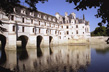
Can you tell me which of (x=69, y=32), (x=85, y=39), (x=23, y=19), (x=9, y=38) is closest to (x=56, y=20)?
(x=69, y=32)

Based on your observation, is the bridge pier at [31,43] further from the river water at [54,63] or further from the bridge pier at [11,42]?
the river water at [54,63]

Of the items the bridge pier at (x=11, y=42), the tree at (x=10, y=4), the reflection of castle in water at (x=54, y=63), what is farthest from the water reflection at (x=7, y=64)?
the bridge pier at (x=11, y=42)

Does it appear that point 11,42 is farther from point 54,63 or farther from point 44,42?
point 54,63

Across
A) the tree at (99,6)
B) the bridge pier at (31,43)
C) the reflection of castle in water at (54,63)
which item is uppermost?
the tree at (99,6)

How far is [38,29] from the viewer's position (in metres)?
37.5

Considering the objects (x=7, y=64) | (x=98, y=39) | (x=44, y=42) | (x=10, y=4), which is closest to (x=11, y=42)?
(x=44, y=42)

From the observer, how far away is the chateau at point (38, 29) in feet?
90.1

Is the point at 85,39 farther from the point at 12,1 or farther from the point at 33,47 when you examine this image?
the point at 12,1

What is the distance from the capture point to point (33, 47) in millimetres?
33438

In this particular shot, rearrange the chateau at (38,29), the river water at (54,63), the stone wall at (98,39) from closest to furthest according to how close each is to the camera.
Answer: the river water at (54,63)
the chateau at (38,29)
the stone wall at (98,39)

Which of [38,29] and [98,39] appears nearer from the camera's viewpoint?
[38,29]

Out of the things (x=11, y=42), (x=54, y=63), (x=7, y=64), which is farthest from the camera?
(x=11, y=42)

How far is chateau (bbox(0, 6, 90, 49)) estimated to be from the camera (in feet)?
90.1

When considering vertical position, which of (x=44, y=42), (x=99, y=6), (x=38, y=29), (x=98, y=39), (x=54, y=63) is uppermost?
(x=38, y=29)
